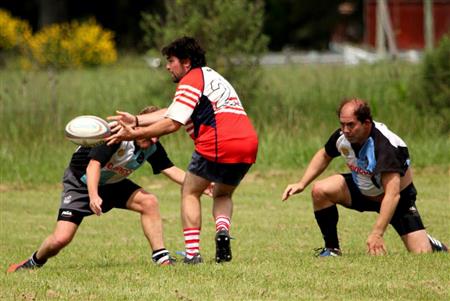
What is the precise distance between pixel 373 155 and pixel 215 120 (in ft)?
4.53

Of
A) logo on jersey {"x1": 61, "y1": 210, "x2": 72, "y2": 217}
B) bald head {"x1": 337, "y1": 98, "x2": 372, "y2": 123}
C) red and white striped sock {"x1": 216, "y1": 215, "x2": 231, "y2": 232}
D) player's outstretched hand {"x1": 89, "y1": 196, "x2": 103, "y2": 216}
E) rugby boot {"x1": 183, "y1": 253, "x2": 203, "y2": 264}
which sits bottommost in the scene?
rugby boot {"x1": 183, "y1": 253, "x2": 203, "y2": 264}

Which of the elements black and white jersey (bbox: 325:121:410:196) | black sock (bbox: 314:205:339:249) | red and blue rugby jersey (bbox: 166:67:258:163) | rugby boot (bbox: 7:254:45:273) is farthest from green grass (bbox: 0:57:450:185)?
red and blue rugby jersey (bbox: 166:67:258:163)

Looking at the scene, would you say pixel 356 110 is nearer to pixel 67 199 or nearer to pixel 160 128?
pixel 160 128

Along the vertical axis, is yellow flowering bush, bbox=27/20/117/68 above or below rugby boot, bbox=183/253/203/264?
below

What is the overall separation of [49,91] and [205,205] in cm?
686

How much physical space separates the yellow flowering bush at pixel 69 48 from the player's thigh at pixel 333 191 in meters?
14.3

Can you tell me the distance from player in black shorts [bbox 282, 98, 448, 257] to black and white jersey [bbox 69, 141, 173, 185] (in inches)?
46.9

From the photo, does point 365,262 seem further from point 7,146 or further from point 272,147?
point 7,146

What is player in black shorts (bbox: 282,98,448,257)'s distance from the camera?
386 inches

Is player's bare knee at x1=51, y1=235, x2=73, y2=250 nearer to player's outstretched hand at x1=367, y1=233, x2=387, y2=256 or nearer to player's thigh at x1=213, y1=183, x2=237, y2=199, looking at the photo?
player's thigh at x1=213, y1=183, x2=237, y2=199

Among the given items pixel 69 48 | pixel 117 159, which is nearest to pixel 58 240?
pixel 117 159

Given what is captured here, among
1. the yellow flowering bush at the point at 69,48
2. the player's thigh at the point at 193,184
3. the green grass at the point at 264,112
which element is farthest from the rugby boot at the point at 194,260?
the yellow flowering bush at the point at 69,48

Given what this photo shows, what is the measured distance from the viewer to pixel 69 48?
29.1 m

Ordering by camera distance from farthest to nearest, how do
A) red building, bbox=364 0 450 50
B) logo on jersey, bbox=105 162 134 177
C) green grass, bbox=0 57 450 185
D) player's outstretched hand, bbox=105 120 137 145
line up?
red building, bbox=364 0 450 50 < green grass, bbox=0 57 450 185 < logo on jersey, bbox=105 162 134 177 < player's outstretched hand, bbox=105 120 137 145
